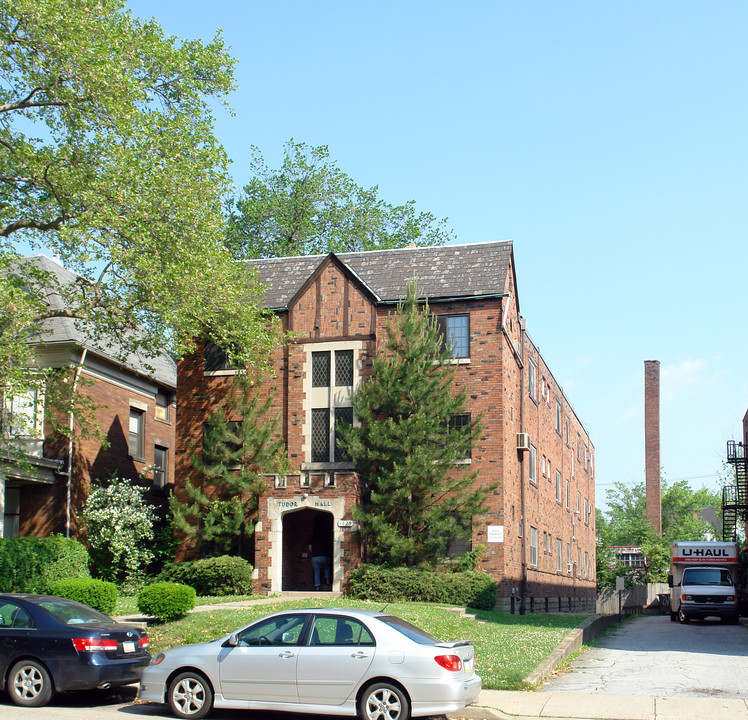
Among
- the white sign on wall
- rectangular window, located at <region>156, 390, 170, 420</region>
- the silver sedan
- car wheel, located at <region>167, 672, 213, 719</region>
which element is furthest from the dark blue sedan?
rectangular window, located at <region>156, 390, 170, 420</region>

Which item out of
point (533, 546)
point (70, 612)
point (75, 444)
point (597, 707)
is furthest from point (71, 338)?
point (597, 707)

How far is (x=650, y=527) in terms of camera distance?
2630 inches

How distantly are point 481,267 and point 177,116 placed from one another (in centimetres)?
1074

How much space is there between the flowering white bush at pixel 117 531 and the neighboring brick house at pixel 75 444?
91cm

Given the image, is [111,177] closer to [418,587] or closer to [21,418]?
[21,418]

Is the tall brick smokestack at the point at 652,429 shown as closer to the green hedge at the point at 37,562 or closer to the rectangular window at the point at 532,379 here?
the rectangular window at the point at 532,379

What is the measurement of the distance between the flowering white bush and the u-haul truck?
19533 mm

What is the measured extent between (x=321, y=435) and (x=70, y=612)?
1582cm

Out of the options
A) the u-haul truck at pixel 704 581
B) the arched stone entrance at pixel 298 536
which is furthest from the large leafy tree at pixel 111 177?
the u-haul truck at pixel 704 581

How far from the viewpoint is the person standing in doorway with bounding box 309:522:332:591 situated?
92.9ft

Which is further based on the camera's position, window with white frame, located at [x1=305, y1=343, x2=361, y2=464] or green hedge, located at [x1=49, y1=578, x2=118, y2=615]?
window with white frame, located at [x1=305, y1=343, x2=361, y2=464]

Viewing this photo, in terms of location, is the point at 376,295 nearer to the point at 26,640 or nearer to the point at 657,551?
the point at 26,640

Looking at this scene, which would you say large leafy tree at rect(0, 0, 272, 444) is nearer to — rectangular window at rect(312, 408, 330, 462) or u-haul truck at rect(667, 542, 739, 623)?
rectangular window at rect(312, 408, 330, 462)

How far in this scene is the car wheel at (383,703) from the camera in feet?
36.2
